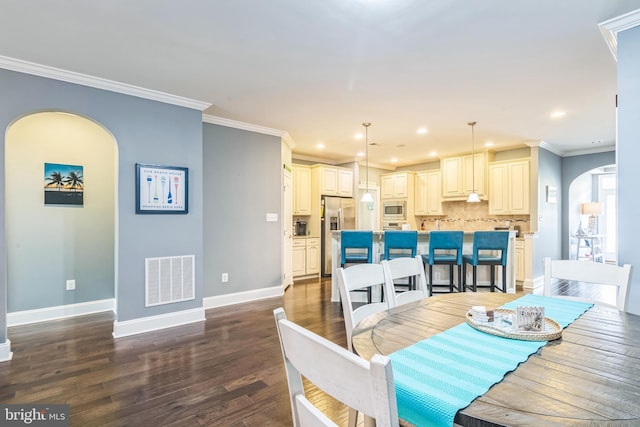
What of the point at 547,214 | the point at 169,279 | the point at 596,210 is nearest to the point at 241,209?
the point at 169,279

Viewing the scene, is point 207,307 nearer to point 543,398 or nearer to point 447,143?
point 543,398

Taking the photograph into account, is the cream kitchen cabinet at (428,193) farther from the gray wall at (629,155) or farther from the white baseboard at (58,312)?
the white baseboard at (58,312)

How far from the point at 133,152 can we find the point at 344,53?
2393 mm

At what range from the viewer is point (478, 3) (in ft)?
6.75

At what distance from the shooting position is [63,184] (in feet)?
13.0

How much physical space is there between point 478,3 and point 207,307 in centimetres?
425

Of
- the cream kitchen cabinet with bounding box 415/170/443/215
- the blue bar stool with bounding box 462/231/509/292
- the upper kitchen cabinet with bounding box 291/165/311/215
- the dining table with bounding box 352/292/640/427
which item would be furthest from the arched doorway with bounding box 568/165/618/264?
the dining table with bounding box 352/292/640/427

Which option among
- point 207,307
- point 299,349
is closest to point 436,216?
point 207,307

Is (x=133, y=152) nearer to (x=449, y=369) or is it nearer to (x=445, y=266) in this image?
(x=449, y=369)

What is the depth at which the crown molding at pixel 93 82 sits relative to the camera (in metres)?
2.82

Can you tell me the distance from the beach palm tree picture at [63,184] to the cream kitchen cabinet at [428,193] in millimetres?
6245

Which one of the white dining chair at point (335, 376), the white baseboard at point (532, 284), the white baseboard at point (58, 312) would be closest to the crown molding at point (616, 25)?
the white dining chair at point (335, 376)

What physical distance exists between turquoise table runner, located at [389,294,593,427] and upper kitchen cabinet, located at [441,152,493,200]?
17.8 ft

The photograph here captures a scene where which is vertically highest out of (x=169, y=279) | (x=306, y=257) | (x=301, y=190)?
(x=301, y=190)
